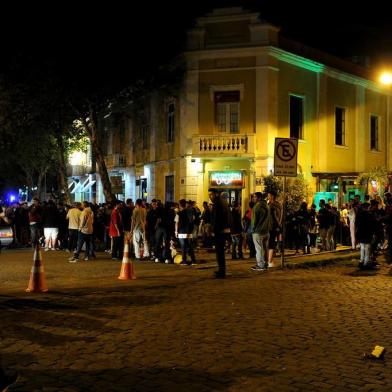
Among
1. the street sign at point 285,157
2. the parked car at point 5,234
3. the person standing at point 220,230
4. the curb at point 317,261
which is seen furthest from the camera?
the parked car at point 5,234

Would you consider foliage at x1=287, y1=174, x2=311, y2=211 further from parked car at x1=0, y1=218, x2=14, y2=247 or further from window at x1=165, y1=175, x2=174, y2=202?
parked car at x1=0, y1=218, x2=14, y2=247

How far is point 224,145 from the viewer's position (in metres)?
25.6

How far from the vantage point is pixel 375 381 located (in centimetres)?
585

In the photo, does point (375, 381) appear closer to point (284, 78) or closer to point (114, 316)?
point (114, 316)

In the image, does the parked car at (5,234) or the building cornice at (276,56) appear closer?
the parked car at (5,234)

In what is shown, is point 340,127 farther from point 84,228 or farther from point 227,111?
point 84,228

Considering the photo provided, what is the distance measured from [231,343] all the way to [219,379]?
1432 mm

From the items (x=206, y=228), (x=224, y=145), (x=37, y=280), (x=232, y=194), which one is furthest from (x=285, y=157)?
(x=232, y=194)

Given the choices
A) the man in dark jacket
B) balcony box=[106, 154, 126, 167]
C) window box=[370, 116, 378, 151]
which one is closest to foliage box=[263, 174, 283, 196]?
the man in dark jacket

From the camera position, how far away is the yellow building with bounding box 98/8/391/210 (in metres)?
25.6

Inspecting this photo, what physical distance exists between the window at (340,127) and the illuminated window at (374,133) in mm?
2575

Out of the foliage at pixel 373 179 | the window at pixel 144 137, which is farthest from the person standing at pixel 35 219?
the foliage at pixel 373 179

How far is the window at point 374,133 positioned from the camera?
31766 mm

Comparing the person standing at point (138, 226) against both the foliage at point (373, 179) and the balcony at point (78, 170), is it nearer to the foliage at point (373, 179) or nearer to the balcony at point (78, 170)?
the foliage at point (373, 179)
